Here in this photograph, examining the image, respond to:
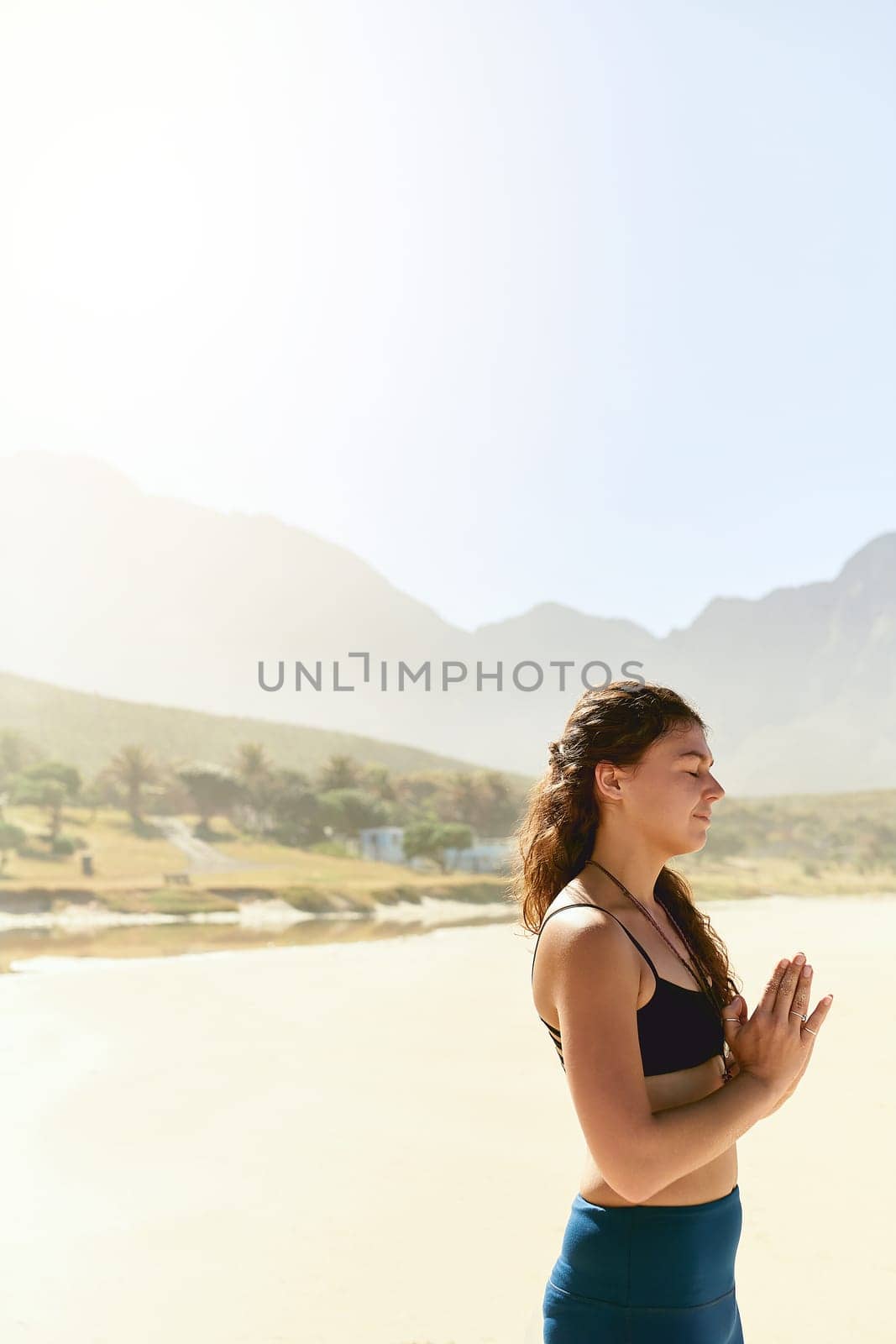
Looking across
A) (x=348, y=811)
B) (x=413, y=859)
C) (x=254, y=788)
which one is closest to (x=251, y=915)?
(x=413, y=859)

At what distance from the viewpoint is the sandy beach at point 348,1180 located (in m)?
5.14

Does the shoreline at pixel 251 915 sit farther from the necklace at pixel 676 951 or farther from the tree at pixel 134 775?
the necklace at pixel 676 951

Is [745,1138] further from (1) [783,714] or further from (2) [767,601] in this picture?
(2) [767,601]

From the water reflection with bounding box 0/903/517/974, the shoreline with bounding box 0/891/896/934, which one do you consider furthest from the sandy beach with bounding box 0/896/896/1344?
the shoreline with bounding box 0/891/896/934

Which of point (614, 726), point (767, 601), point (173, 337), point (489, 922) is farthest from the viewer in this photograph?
point (767, 601)

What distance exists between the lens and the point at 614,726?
154cm

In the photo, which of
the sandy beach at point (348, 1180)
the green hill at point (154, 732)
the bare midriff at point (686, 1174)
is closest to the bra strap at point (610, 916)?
the bare midriff at point (686, 1174)

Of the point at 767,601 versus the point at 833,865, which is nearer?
the point at 833,865

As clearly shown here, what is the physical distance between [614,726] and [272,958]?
21.9 metres

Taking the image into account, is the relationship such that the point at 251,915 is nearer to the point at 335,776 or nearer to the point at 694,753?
the point at 335,776

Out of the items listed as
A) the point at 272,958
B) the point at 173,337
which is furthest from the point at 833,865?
the point at 173,337

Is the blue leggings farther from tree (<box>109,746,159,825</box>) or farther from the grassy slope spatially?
tree (<box>109,746,159,825</box>)


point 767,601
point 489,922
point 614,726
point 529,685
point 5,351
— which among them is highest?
point 5,351

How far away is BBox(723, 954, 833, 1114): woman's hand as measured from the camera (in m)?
1.40
